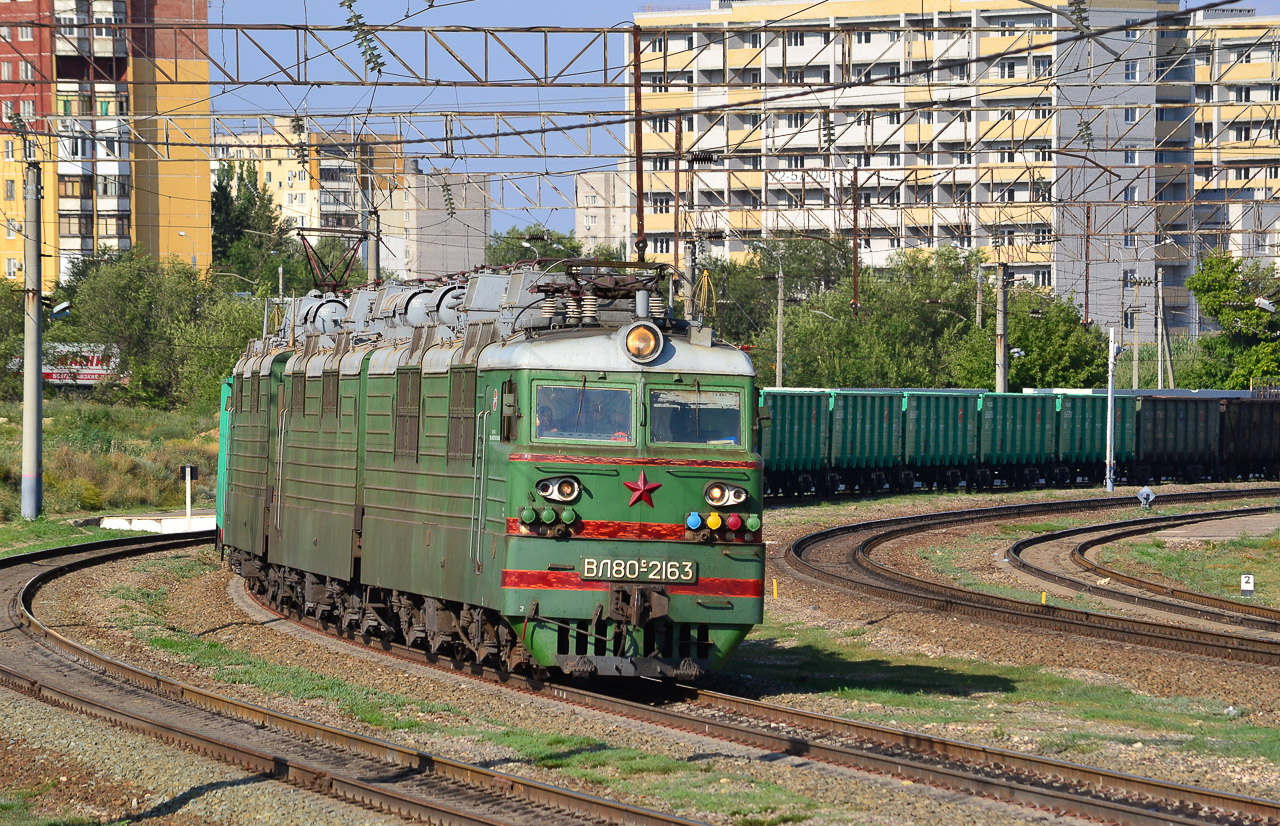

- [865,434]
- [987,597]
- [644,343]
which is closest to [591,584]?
[644,343]

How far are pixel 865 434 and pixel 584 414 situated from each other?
3254 cm

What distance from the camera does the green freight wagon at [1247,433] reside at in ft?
183

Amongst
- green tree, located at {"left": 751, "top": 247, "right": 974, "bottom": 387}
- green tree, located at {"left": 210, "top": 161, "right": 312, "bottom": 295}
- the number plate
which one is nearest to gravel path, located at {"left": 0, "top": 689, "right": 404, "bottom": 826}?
the number plate

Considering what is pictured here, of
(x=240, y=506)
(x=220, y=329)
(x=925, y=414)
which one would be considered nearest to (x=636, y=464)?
(x=240, y=506)

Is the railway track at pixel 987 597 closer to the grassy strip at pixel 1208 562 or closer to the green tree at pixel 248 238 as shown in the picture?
the grassy strip at pixel 1208 562

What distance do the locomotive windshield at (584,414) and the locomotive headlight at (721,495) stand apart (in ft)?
2.69

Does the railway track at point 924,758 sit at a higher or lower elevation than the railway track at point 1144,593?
higher

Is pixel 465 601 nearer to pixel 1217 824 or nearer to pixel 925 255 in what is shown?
pixel 1217 824

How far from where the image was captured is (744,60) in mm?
106125

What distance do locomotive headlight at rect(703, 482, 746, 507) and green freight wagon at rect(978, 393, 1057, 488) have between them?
117ft

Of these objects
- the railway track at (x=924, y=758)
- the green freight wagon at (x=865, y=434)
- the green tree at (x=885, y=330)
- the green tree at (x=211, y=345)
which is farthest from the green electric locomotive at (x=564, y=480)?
the green tree at (x=211, y=345)

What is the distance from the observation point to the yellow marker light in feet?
45.0

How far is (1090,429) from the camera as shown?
170 ft

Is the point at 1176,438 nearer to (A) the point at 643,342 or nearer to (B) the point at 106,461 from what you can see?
(B) the point at 106,461
